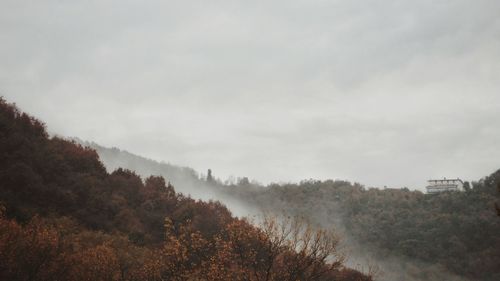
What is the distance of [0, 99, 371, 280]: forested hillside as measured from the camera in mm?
24906

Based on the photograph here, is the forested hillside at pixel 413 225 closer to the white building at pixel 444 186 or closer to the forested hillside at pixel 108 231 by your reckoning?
the white building at pixel 444 186

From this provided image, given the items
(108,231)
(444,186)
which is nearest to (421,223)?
(444,186)

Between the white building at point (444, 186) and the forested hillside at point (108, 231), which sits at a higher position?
the white building at point (444, 186)

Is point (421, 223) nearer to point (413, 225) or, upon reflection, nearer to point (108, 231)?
point (413, 225)

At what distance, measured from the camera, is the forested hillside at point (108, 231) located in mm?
24906

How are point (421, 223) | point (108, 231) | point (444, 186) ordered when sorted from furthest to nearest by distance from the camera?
point (444, 186) < point (421, 223) < point (108, 231)

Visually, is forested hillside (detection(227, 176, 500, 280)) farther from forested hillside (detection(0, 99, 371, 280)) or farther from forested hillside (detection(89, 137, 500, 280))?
forested hillside (detection(0, 99, 371, 280))

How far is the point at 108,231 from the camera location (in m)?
37.7

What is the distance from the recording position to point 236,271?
28812 millimetres

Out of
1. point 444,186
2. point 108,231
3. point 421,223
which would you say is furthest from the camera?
point 444,186

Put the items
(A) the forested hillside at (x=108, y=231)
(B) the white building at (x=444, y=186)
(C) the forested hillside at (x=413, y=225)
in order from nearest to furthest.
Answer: (A) the forested hillside at (x=108, y=231), (C) the forested hillside at (x=413, y=225), (B) the white building at (x=444, y=186)

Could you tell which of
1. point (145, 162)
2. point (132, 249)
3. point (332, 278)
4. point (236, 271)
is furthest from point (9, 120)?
point (145, 162)

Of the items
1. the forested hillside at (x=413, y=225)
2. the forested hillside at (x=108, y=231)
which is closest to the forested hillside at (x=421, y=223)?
the forested hillside at (x=413, y=225)

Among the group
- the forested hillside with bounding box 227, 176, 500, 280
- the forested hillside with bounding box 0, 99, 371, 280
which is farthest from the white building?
the forested hillside with bounding box 0, 99, 371, 280
